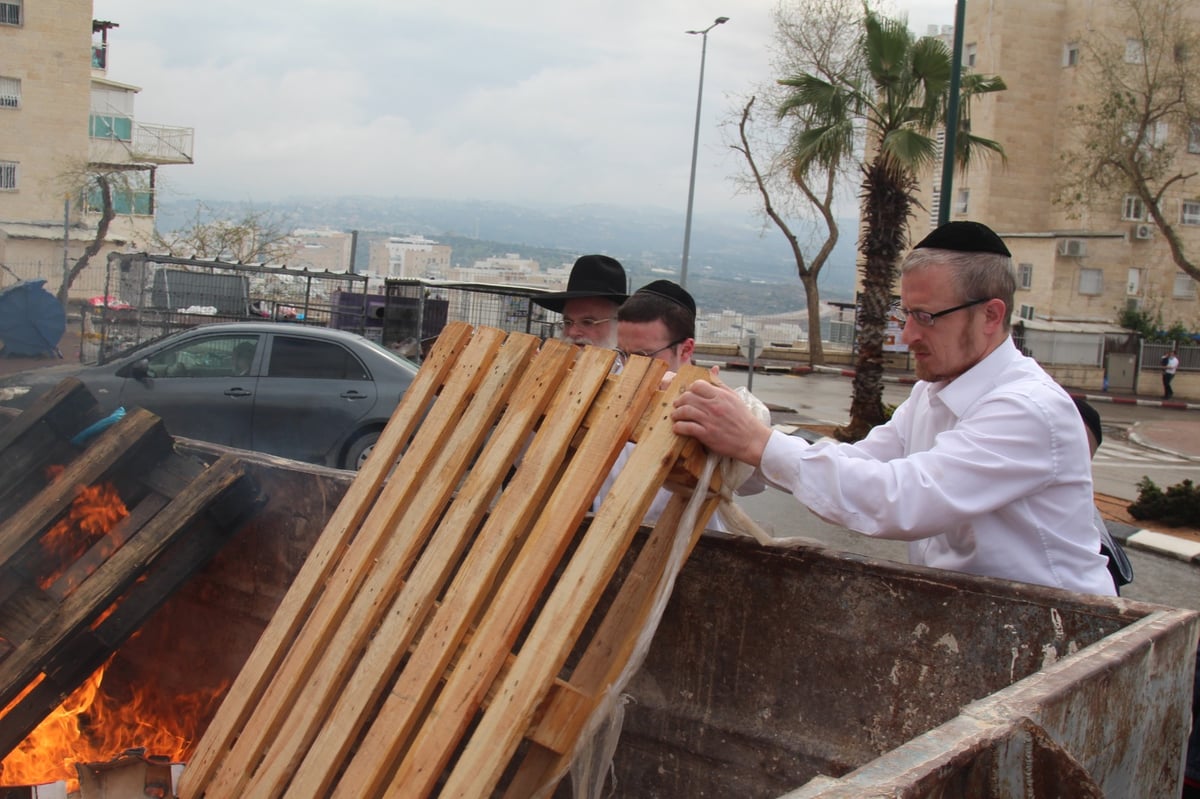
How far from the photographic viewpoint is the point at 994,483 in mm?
2605

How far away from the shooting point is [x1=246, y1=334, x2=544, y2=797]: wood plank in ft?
8.96

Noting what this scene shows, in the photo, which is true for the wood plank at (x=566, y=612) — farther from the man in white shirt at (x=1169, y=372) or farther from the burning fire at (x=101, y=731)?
the man in white shirt at (x=1169, y=372)

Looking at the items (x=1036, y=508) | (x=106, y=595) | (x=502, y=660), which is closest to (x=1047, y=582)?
(x=1036, y=508)

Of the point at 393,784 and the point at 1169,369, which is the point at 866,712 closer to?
the point at 393,784

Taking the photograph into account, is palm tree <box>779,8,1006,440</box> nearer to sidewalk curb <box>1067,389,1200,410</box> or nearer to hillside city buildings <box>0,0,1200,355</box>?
sidewalk curb <box>1067,389,1200,410</box>

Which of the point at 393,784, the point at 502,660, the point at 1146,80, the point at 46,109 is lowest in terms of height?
the point at 393,784

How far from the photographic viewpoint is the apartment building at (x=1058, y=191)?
44.4 metres

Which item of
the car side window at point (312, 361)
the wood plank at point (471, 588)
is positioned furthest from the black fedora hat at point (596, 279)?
the car side window at point (312, 361)

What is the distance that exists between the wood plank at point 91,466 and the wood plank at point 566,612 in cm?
188

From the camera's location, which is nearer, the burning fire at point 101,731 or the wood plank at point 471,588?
the wood plank at point 471,588

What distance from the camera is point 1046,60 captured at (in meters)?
48.8

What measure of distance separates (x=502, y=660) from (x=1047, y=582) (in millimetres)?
1449

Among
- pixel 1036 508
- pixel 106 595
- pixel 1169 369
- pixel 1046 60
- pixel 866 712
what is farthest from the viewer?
pixel 1046 60

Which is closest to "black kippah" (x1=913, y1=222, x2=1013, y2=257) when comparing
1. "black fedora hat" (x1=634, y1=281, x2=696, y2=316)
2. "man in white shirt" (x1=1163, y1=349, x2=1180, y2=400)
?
"black fedora hat" (x1=634, y1=281, x2=696, y2=316)
